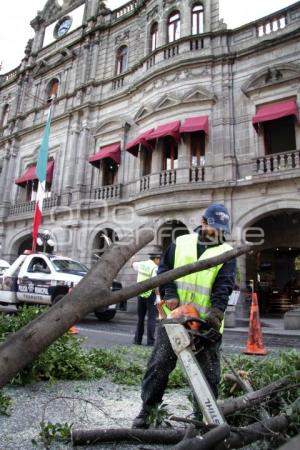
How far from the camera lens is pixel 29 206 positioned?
63.5 feet

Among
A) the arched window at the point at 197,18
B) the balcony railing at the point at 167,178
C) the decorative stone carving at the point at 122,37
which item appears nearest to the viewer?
the balcony railing at the point at 167,178

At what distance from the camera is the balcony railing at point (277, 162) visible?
11.7m

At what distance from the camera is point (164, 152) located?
1466cm

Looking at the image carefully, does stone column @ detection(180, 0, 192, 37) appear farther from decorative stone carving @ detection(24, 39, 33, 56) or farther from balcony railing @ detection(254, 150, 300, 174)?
decorative stone carving @ detection(24, 39, 33, 56)

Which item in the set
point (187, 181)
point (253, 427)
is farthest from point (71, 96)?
point (253, 427)

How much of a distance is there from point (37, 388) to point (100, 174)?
45.9 ft

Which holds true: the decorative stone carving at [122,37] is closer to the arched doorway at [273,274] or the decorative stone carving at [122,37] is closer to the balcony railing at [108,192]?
the balcony railing at [108,192]

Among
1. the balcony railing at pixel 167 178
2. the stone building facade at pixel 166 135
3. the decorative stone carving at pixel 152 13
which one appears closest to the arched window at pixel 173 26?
the stone building facade at pixel 166 135

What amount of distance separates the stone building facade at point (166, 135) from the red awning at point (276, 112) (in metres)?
0.06

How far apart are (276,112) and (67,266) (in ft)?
29.7

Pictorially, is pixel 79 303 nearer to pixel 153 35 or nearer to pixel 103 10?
pixel 153 35

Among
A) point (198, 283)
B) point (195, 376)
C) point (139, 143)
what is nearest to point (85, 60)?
point (139, 143)

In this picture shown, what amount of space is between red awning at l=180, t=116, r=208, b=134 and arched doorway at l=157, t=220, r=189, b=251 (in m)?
3.66

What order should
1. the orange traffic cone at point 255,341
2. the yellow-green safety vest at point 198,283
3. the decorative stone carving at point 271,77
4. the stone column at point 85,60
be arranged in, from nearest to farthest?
the yellow-green safety vest at point 198,283, the orange traffic cone at point 255,341, the decorative stone carving at point 271,77, the stone column at point 85,60
